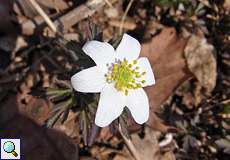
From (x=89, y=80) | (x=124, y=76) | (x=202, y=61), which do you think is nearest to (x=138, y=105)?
(x=124, y=76)

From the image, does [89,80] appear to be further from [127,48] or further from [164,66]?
[164,66]

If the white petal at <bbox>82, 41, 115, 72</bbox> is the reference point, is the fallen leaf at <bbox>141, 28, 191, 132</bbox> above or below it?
below

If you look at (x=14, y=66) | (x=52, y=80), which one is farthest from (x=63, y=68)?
→ (x=14, y=66)

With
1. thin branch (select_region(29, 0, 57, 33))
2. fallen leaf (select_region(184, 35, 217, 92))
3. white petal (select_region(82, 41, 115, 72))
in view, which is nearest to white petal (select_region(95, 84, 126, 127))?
white petal (select_region(82, 41, 115, 72))

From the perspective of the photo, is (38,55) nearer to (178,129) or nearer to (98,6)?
(98,6)

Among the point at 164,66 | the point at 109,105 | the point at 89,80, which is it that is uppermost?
the point at 89,80

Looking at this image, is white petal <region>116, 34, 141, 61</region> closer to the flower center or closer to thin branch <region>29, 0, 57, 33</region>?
the flower center
